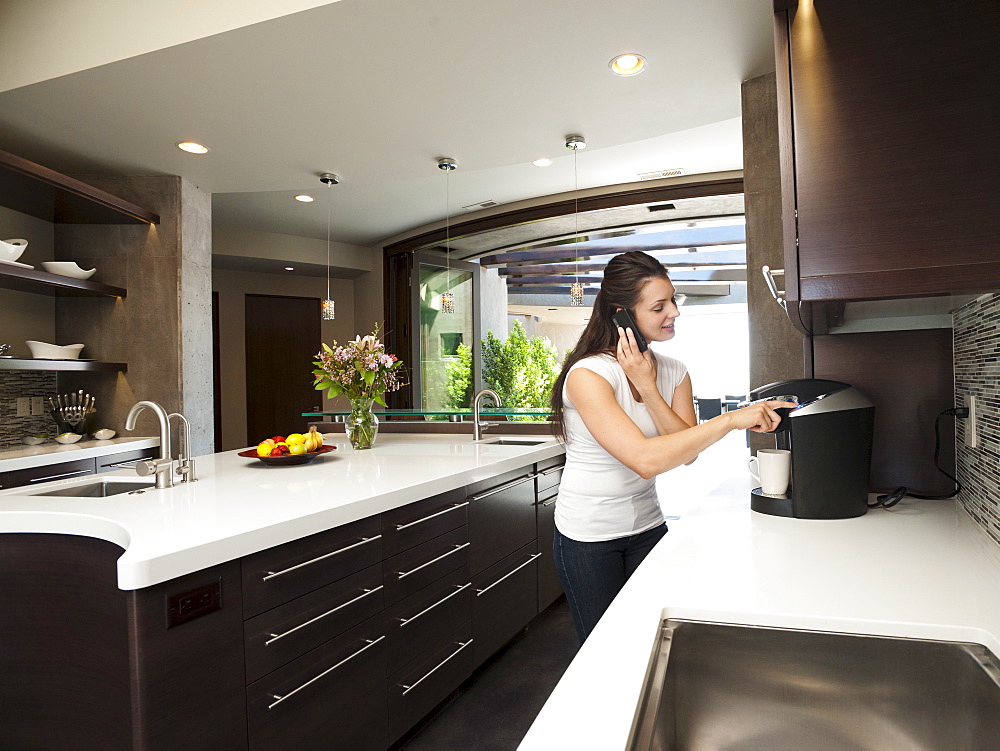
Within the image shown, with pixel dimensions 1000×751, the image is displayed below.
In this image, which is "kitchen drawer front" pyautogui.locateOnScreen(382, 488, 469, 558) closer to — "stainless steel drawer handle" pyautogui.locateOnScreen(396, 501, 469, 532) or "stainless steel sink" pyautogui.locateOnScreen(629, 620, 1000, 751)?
"stainless steel drawer handle" pyautogui.locateOnScreen(396, 501, 469, 532)

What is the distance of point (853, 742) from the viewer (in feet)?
2.81

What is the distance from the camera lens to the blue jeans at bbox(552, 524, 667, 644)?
1556 mm

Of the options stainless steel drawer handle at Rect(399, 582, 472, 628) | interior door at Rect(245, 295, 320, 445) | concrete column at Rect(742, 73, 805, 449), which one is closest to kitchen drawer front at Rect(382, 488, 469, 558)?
stainless steel drawer handle at Rect(399, 582, 472, 628)

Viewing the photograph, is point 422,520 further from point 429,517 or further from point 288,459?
point 288,459

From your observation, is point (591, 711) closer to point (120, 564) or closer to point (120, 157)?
point (120, 564)

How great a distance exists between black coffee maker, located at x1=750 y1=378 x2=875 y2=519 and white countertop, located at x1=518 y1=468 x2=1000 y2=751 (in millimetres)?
43

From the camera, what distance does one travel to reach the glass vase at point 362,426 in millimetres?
3244

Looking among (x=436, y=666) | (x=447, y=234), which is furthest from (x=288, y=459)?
(x=447, y=234)

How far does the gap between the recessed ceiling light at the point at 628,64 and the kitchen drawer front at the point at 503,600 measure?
6.96 ft

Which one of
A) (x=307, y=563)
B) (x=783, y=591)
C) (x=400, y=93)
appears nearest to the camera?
(x=783, y=591)

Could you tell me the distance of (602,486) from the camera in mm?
1572

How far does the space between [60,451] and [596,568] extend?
3314 millimetres

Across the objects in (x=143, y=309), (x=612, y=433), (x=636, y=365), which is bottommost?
(x=612, y=433)

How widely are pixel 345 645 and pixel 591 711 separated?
1.28 meters
